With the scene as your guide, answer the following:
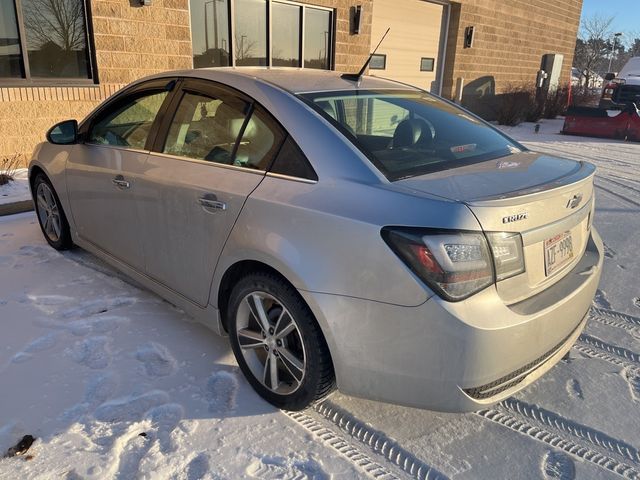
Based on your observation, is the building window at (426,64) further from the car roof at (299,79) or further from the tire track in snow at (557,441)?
the tire track in snow at (557,441)

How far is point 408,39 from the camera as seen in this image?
13.1 metres

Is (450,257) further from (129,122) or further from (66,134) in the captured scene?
(66,134)

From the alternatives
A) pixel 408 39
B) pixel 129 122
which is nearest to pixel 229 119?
pixel 129 122

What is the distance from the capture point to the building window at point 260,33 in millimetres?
8703

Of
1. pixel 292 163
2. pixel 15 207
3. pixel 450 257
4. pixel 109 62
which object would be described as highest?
pixel 109 62

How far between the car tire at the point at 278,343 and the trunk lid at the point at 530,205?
75 centimetres

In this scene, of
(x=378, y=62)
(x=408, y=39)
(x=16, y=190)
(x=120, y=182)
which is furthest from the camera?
(x=408, y=39)

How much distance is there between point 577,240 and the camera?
2.49 metres

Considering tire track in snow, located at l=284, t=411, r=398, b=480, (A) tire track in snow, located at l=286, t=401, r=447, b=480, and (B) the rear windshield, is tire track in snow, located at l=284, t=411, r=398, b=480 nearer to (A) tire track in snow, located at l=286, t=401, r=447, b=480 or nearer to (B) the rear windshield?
(A) tire track in snow, located at l=286, t=401, r=447, b=480

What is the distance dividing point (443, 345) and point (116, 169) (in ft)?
8.00

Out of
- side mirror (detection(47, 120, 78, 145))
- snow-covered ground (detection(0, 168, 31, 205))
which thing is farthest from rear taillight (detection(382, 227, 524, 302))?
snow-covered ground (detection(0, 168, 31, 205))

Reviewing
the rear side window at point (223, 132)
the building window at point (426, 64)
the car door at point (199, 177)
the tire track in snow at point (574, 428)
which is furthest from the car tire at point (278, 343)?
the building window at point (426, 64)

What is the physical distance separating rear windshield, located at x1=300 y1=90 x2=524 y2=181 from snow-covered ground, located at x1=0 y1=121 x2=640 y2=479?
47.5 inches

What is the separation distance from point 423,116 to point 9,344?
9.05ft
